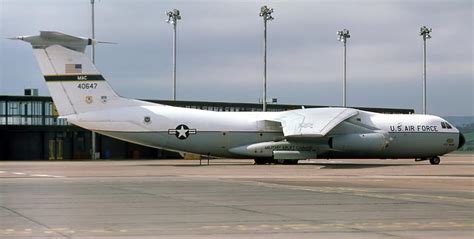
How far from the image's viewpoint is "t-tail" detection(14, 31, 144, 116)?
147 ft

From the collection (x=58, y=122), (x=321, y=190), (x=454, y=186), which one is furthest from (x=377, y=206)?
(x=58, y=122)

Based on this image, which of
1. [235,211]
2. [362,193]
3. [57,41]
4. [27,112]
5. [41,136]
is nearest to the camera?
[235,211]

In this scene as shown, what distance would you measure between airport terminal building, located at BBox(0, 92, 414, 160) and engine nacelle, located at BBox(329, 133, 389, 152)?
22.1 m

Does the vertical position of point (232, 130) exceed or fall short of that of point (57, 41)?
it falls short

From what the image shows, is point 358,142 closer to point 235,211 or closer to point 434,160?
point 434,160

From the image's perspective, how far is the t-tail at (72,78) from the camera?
147ft

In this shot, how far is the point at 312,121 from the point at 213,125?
6.08m

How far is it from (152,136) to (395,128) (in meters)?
15.4

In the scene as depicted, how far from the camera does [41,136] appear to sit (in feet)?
203

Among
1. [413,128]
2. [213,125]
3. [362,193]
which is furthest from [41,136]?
[362,193]

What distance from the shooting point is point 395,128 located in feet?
157

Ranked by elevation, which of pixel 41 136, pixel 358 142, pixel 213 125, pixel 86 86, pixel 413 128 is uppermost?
pixel 86 86

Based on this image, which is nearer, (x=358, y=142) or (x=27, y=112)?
(x=358, y=142)

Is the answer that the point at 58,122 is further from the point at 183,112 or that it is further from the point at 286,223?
the point at 286,223
